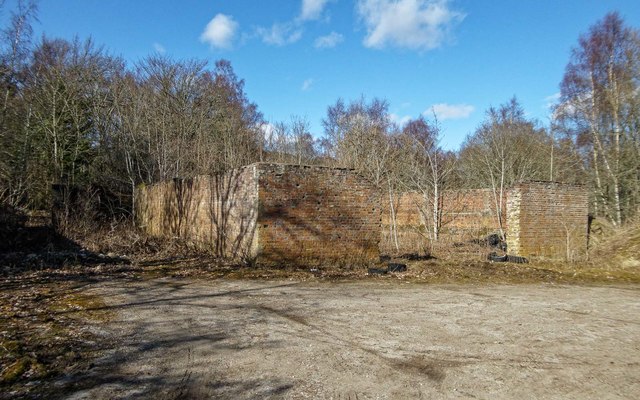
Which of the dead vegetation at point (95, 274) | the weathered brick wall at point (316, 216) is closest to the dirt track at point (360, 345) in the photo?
the dead vegetation at point (95, 274)

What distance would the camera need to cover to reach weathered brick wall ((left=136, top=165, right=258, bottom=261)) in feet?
34.7

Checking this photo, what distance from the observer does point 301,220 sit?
1059 cm

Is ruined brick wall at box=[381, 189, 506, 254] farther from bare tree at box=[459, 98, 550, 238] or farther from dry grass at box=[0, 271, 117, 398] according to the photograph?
dry grass at box=[0, 271, 117, 398]

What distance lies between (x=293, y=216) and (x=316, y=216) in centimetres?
61

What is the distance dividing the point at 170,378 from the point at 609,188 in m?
21.8

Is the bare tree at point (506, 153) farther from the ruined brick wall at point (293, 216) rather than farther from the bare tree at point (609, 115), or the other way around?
the ruined brick wall at point (293, 216)

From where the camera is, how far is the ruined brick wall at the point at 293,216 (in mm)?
10297

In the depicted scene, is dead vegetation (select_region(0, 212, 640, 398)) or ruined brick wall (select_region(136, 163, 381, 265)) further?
ruined brick wall (select_region(136, 163, 381, 265))

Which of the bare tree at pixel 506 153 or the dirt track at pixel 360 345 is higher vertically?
the bare tree at pixel 506 153

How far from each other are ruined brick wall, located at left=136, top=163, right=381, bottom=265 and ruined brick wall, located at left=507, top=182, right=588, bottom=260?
5.48 m

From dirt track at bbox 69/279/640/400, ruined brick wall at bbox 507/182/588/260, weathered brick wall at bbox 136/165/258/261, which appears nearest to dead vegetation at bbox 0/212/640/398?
dirt track at bbox 69/279/640/400

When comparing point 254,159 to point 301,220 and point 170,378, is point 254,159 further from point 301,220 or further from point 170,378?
point 170,378

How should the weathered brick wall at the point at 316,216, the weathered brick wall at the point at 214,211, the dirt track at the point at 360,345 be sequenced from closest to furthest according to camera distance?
the dirt track at the point at 360,345 < the weathered brick wall at the point at 316,216 < the weathered brick wall at the point at 214,211

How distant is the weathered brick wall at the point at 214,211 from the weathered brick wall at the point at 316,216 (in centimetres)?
39
